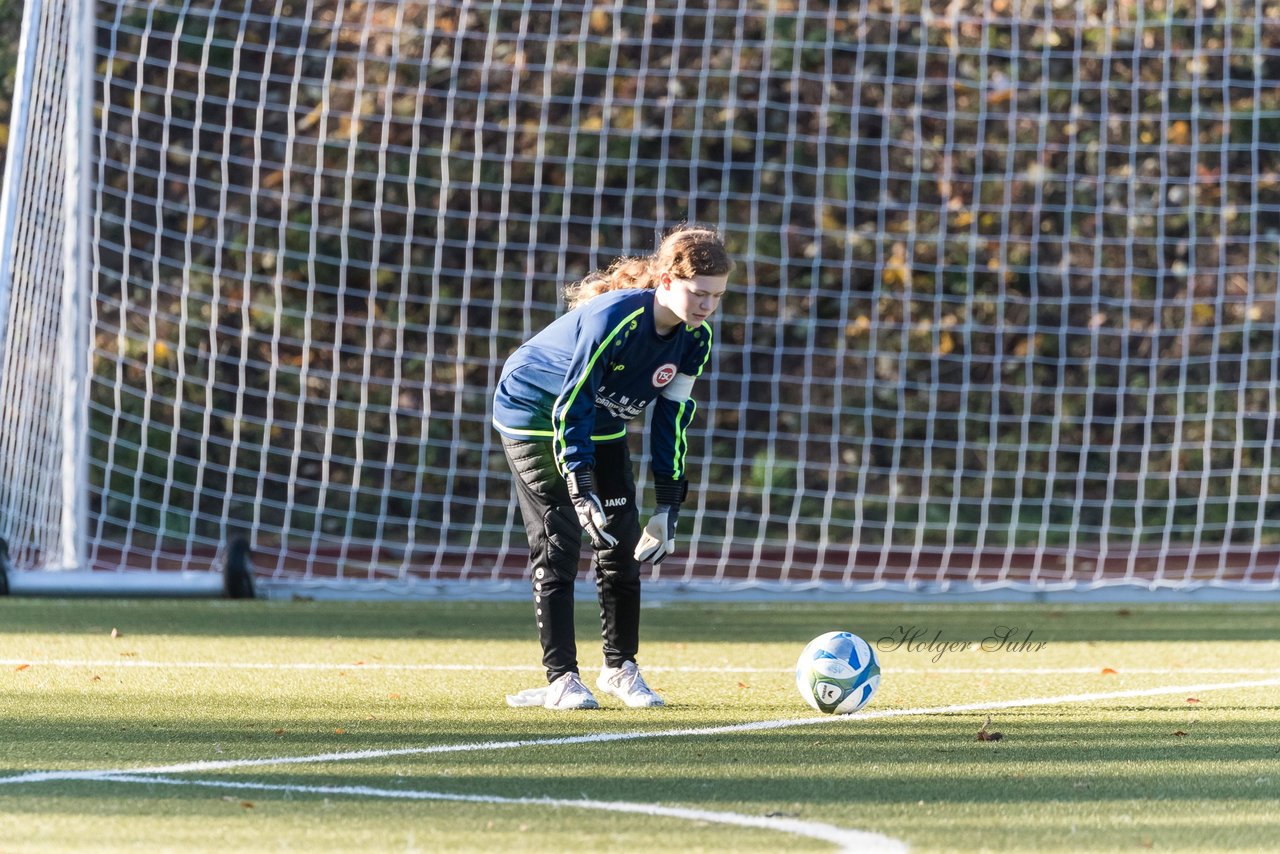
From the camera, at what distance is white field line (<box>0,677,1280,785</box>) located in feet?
11.6

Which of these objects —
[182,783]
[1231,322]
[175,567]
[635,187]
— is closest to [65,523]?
[175,567]

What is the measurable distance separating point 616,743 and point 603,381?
1052mm

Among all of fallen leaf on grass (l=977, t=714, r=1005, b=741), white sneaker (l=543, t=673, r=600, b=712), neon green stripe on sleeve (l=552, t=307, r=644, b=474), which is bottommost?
white sneaker (l=543, t=673, r=600, b=712)

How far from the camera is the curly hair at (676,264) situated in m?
4.32

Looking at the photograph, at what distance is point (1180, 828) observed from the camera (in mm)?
3045

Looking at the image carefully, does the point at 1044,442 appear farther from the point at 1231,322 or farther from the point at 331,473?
the point at 331,473

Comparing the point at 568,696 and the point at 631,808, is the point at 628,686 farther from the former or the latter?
the point at 631,808

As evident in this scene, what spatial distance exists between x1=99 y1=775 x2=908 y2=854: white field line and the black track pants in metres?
1.30

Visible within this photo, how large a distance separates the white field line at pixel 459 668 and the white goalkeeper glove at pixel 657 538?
1.02 metres

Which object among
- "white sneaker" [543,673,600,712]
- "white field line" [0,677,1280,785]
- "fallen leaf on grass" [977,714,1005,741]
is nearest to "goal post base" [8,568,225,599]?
"white sneaker" [543,673,600,712]

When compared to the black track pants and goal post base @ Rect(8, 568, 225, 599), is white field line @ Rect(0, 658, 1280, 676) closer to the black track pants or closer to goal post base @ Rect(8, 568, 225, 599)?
the black track pants

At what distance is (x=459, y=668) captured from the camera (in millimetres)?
5508

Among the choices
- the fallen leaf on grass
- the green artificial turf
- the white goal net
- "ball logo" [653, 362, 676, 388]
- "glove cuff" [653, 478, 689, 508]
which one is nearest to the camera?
the green artificial turf

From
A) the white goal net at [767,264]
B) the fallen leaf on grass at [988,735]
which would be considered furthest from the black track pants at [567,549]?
the white goal net at [767,264]
